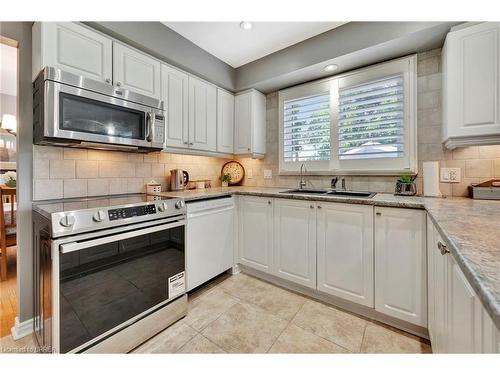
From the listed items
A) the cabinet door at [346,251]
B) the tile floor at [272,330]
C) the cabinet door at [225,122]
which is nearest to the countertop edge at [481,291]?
the cabinet door at [346,251]

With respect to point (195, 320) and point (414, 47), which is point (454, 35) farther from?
point (195, 320)

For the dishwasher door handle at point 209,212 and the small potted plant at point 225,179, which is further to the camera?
the small potted plant at point 225,179

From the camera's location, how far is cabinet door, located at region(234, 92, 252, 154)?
2.79 m

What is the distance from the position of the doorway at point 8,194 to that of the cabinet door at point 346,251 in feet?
7.99

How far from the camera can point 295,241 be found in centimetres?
205

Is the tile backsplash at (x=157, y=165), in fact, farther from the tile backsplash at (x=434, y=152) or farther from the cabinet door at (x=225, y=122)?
the cabinet door at (x=225, y=122)

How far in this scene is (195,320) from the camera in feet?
5.62

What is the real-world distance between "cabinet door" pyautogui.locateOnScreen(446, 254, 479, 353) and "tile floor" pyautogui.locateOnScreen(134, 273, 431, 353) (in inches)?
28.0

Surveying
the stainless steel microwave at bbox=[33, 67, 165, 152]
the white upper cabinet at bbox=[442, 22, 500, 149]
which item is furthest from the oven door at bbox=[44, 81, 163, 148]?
the white upper cabinet at bbox=[442, 22, 500, 149]

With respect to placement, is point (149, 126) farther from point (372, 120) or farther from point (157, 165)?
point (372, 120)

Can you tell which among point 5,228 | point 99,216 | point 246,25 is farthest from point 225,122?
point 5,228

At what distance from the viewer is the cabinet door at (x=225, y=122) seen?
106 inches

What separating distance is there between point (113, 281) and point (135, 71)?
165cm

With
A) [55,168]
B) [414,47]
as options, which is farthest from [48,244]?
[414,47]
